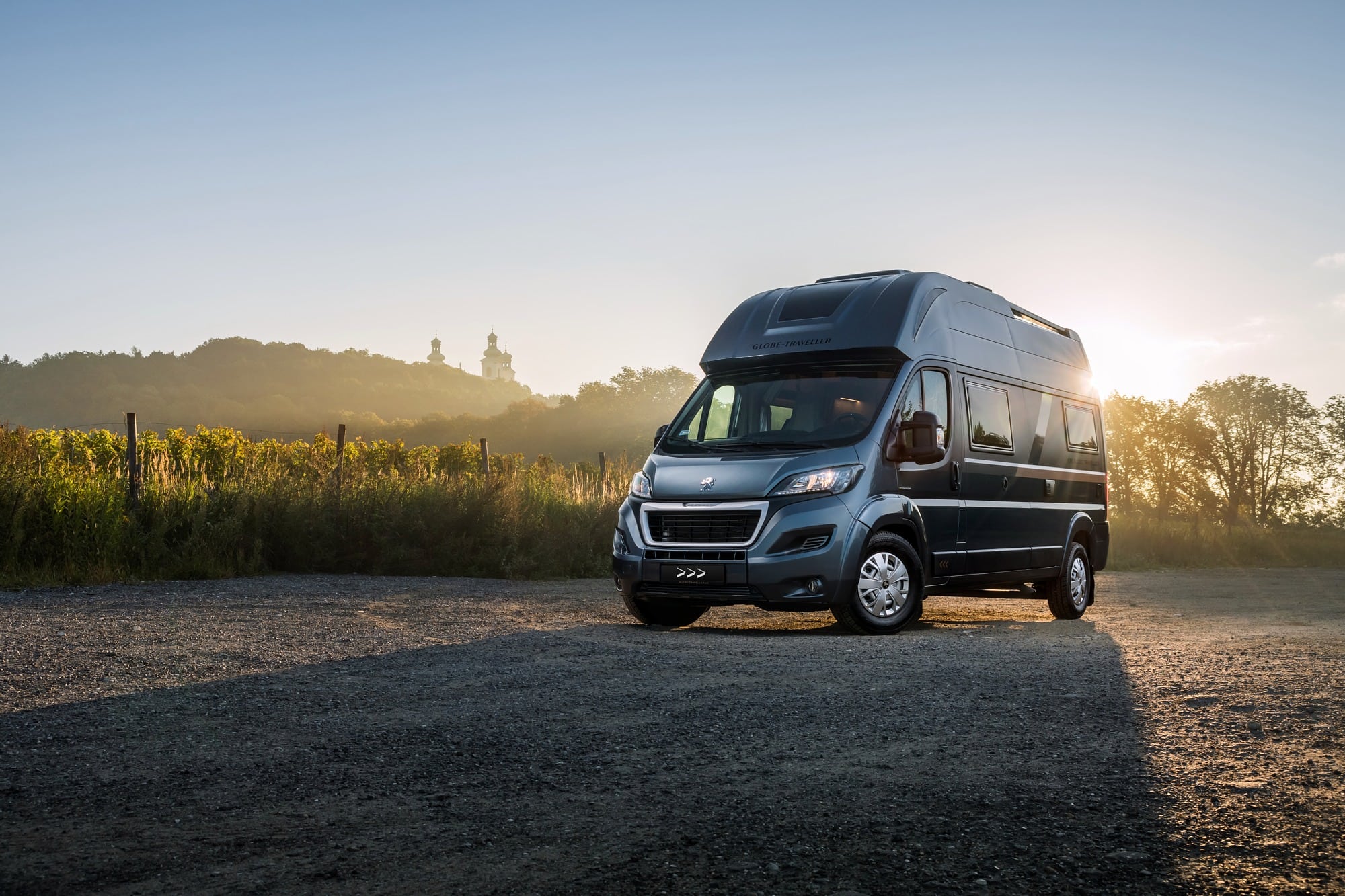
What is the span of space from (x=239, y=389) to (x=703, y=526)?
498 ft

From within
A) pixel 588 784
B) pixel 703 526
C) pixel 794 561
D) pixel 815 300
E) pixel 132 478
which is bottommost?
pixel 588 784

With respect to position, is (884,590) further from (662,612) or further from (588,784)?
(588,784)

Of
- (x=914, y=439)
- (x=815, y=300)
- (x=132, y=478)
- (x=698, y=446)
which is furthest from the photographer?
(x=132, y=478)

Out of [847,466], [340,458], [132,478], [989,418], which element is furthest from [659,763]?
[340,458]

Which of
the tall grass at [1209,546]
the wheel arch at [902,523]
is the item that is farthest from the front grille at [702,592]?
the tall grass at [1209,546]

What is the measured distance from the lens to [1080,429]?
13617mm

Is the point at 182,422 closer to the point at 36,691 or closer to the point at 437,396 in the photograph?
the point at 437,396

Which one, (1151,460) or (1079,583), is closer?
(1079,583)

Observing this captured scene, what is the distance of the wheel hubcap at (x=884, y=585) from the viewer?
31.6 feet

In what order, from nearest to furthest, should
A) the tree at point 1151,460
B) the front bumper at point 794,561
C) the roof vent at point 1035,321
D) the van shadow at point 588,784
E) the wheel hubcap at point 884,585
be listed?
the van shadow at point 588,784, the front bumper at point 794,561, the wheel hubcap at point 884,585, the roof vent at point 1035,321, the tree at point 1151,460

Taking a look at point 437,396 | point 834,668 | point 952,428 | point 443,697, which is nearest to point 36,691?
point 443,697

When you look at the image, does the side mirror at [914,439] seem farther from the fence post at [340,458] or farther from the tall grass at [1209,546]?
the tall grass at [1209,546]

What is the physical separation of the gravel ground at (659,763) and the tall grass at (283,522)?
A: 5.38 meters

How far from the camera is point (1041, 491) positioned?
12281 millimetres
